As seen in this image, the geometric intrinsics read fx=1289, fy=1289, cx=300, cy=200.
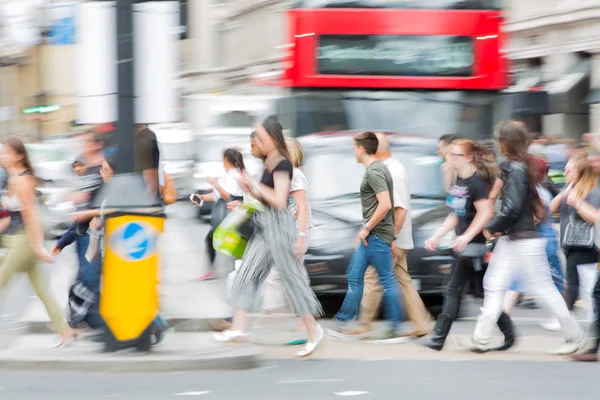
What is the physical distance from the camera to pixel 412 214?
38.0 feet

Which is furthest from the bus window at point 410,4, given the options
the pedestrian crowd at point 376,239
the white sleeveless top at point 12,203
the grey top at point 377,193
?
the white sleeveless top at point 12,203

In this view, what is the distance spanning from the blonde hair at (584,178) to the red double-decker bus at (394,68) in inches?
166

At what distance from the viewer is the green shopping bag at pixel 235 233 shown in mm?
8945

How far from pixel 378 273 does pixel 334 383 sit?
2108 mm

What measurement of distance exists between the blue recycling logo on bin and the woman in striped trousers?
2.37 feet

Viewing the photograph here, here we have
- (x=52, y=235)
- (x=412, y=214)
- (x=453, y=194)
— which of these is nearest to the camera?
(x=453, y=194)

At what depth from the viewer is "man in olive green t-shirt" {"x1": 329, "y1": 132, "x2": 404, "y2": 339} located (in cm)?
961

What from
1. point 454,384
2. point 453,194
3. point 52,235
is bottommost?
point 52,235

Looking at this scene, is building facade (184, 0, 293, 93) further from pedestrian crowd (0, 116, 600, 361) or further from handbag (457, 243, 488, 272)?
handbag (457, 243, 488, 272)

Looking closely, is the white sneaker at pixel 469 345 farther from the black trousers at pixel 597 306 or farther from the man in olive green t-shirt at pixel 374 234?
the black trousers at pixel 597 306

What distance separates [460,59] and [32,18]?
2631 centimetres

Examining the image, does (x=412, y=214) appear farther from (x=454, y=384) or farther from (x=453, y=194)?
(x=454, y=384)

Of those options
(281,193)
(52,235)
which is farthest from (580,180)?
(52,235)

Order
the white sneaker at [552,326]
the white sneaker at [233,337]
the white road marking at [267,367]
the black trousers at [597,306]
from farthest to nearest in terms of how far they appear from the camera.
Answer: the white sneaker at [552,326]
the white sneaker at [233,337]
the black trousers at [597,306]
the white road marking at [267,367]
